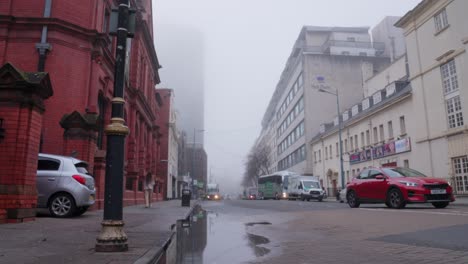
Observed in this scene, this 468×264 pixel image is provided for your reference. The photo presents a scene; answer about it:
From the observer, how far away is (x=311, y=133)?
61.2 m

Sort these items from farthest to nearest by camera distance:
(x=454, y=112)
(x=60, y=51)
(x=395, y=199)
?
A: (x=454, y=112) → (x=60, y=51) → (x=395, y=199)

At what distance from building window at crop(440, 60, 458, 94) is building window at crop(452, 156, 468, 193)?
15.6 ft

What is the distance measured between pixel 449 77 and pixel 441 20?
418 cm

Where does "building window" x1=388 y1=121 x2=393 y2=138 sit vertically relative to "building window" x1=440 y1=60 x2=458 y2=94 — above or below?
below

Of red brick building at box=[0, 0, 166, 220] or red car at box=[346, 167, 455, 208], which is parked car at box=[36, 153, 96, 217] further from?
red car at box=[346, 167, 455, 208]

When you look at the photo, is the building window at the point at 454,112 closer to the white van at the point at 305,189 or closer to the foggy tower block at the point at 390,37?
the white van at the point at 305,189

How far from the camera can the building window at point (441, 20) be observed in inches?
1133

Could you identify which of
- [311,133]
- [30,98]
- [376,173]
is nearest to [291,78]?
[311,133]

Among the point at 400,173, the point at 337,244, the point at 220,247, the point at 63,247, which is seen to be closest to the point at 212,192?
the point at 400,173

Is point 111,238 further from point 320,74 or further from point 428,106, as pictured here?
point 320,74

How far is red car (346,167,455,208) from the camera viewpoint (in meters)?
14.6

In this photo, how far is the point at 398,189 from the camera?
15211 millimetres

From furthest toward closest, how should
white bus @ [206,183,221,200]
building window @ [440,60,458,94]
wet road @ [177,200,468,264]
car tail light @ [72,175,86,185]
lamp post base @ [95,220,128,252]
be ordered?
white bus @ [206,183,221,200] → building window @ [440,60,458,94] → car tail light @ [72,175,86,185] → wet road @ [177,200,468,264] → lamp post base @ [95,220,128,252]

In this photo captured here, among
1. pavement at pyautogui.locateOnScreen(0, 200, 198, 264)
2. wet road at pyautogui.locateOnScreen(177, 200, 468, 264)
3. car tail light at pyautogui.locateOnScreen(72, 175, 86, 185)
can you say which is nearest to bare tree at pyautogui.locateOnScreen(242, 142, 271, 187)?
car tail light at pyautogui.locateOnScreen(72, 175, 86, 185)
